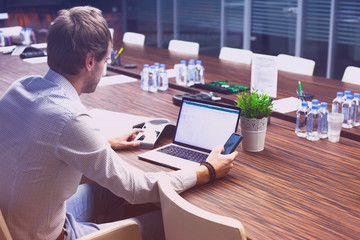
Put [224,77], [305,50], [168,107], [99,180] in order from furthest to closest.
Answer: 1. [305,50]
2. [224,77]
3. [168,107]
4. [99,180]

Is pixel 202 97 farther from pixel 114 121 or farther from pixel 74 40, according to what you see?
pixel 74 40

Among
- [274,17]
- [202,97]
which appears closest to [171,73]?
[202,97]

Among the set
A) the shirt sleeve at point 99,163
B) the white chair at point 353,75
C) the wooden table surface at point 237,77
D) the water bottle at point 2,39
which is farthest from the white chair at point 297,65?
the water bottle at point 2,39

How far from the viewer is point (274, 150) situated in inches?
79.2

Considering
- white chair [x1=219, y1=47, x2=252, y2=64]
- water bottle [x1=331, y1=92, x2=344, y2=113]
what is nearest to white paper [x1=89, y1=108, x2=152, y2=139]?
water bottle [x1=331, y1=92, x2=344, y2=113]

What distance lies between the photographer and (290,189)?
5.32 ft

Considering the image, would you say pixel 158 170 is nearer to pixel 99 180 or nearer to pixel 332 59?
pixel 99 180

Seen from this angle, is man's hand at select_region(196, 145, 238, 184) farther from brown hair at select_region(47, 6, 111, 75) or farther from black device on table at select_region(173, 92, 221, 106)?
black device on table at select_region(173, 92, 221, 106)

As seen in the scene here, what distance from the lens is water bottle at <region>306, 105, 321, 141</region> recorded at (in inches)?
84.2

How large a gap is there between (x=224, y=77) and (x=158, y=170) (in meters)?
1.76

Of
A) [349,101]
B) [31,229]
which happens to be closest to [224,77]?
[349,101]

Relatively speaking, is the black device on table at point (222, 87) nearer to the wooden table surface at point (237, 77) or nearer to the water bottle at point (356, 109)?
the wooden table surface at point (237, 77)

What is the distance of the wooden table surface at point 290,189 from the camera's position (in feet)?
4.50

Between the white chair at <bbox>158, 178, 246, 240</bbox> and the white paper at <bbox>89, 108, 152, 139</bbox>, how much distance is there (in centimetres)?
79
